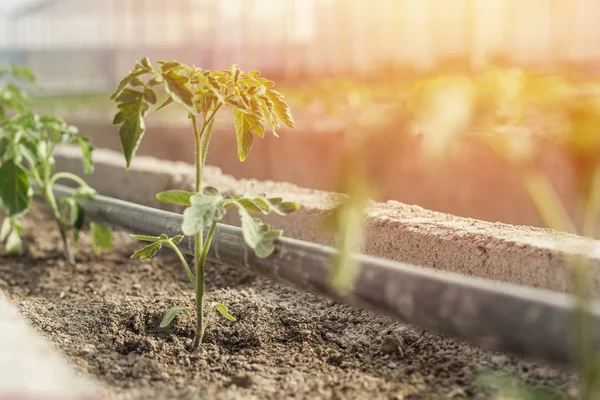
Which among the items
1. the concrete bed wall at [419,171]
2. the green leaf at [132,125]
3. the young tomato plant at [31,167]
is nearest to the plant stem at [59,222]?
the young tomato plant at [31,167]

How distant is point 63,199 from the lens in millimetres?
2889

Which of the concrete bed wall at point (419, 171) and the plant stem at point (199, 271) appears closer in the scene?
the plant stem at point (199, 271)

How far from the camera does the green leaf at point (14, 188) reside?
2.48 metres

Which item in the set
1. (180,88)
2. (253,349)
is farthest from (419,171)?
(180,88)

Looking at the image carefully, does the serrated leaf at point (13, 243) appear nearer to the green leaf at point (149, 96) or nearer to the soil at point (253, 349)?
the soil at point (253, 349)

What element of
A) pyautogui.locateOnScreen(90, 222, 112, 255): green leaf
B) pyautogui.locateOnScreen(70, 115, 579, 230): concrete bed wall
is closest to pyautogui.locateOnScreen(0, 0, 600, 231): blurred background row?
pyautogui.locateOnScreen(70, 115, 579, 230): concrete bed wall

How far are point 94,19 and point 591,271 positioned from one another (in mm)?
15585

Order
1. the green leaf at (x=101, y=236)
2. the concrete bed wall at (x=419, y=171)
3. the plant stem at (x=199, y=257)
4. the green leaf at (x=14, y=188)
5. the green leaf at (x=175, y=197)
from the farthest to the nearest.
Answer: the concrete bed wall at (x=419, y=171)
the green leaf at (x=101, y=236)
the green leaf at (x=14, y=188)
the plant stem at (x=199, y=257)
the green leaf at (x=175, y=197)

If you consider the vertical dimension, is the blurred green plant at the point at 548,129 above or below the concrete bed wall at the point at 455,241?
above

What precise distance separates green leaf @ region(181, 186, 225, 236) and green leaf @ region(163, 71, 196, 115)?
0.24 metres

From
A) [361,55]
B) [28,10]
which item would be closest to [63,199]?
[361,55]

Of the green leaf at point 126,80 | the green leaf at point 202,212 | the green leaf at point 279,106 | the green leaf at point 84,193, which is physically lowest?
the green leaf at point 84,193

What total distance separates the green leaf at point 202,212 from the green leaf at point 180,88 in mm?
236

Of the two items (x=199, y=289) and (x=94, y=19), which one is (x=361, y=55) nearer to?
(x=199, y=289)
